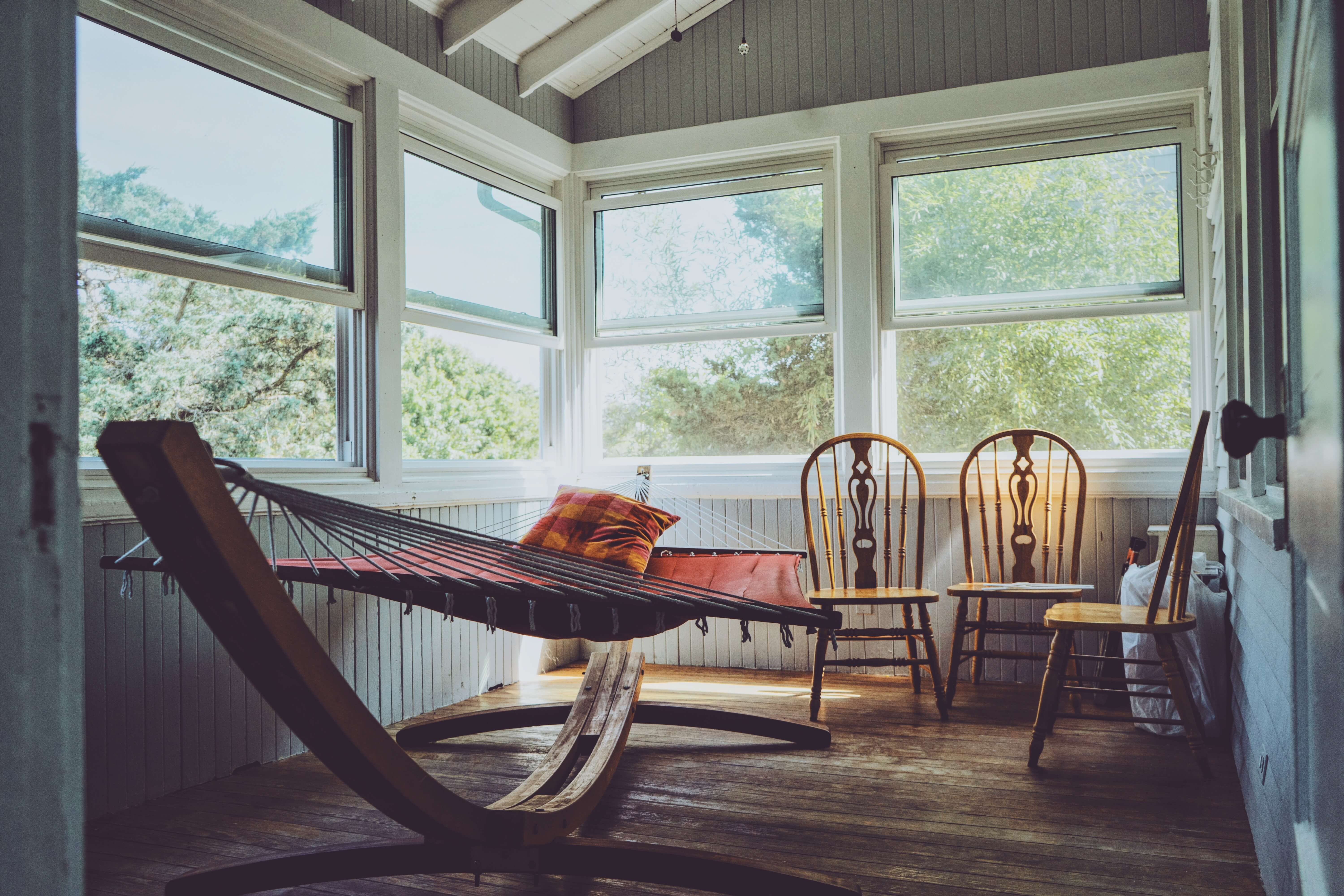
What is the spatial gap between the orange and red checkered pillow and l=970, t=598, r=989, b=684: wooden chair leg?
108cm

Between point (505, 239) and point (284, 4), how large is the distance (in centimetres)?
132

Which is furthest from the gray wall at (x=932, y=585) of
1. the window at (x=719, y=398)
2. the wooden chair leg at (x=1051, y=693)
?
the wooden chair leg at (x=1051, y=693)

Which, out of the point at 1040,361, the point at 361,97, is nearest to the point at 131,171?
the point at 361,97

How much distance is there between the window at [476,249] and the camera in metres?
3.53

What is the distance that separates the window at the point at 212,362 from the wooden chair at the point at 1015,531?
220 centimetres

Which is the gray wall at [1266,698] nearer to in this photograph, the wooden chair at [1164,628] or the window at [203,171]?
the wooden chair at [1164,628]

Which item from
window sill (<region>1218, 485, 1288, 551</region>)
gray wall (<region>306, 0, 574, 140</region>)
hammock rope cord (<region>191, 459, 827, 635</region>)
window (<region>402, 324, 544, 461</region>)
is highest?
gray wall (<region>306, 0, 574, 140</region>)

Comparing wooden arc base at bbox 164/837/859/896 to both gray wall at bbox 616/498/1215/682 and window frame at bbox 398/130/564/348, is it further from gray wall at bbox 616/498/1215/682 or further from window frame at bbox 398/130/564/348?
window frame at bbox 398/130/564/348

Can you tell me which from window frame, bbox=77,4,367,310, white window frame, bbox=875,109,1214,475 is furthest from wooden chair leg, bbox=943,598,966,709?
window frame, bbox=77,4,367,310

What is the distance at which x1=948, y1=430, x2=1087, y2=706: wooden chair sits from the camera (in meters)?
3.16

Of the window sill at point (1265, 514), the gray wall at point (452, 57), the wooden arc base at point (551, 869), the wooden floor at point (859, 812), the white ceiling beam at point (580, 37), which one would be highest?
the white ceiling beam at point (580, 37)

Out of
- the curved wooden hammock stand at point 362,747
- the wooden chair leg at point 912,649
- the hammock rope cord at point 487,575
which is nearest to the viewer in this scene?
the curved wooden hammock stand at point 362,747

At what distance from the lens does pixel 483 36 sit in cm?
376

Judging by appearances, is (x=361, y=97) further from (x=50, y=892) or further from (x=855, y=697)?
(x=50, y=892)
